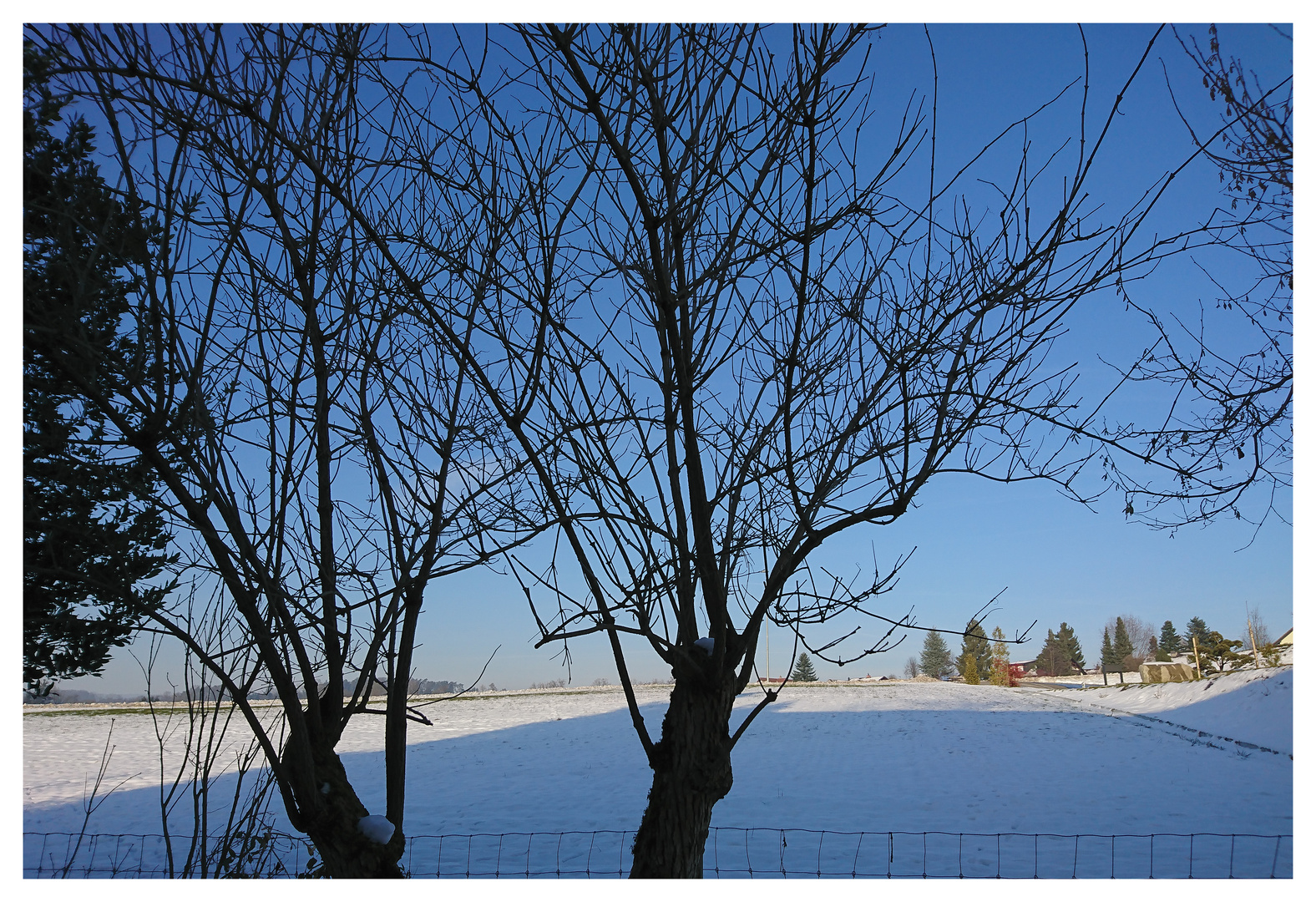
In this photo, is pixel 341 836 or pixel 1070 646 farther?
pixel 1070 646

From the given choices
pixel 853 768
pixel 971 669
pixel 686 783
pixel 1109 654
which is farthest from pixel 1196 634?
pixel 686 783

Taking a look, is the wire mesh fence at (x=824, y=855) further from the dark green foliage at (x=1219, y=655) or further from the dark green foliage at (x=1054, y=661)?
the dark green foliage at (x=1054, y=661)

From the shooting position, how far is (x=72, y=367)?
139 centimetres

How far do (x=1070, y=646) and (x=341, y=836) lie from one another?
3579 cm

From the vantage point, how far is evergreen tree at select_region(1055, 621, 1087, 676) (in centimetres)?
2890

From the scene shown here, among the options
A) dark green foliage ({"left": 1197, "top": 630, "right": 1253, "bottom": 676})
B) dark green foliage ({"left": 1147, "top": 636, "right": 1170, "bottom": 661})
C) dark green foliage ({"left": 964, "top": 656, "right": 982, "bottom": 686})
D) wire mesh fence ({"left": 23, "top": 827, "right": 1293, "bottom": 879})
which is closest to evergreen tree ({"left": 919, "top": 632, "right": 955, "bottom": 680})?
dark green foliage ({"left": 964, "top": 656, "right": 982, "bottom": 686})

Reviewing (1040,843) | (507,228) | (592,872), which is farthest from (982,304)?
(1040,843)

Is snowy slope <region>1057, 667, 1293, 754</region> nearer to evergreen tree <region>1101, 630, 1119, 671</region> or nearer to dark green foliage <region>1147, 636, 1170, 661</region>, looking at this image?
dark green foliage <region>1147, 636, 1170, 661</region>

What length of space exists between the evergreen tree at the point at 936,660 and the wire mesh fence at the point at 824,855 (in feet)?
108

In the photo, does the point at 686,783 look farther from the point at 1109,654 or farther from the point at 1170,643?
the point at 1109,654

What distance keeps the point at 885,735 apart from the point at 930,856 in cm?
716

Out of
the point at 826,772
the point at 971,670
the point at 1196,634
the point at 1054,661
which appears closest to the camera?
the point at 826,772

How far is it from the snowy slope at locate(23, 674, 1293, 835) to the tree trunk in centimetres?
628
